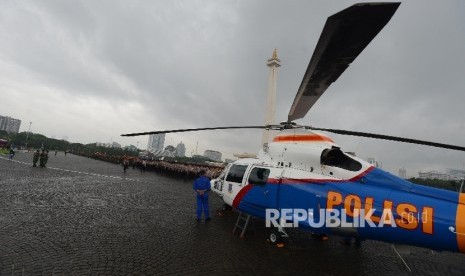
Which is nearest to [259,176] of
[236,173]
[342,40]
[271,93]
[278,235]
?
[236,173]

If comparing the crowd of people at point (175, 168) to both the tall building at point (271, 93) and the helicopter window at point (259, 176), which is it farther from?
the tall building at point (271, 93)

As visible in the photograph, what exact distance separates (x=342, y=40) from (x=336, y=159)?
14.8 ft

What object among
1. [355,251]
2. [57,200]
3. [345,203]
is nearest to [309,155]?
[345,203]

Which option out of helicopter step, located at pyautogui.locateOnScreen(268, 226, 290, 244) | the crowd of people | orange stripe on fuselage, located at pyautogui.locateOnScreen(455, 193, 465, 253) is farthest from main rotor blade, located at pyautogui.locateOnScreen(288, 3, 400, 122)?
the crowd of people

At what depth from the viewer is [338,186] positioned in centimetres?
776

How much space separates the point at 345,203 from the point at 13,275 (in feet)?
24.7

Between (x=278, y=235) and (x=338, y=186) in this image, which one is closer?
(x=338, y=186)

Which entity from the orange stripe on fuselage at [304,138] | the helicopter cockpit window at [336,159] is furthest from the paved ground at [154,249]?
the orange stripe on fuselage at [304,138]

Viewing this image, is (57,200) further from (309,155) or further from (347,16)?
(347,16)

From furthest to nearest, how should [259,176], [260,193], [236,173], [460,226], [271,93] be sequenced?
[271,93] → [236,173] → [259,176] → [260,193] → [460,226]

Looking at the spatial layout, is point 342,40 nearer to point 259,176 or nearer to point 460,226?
point 460,226

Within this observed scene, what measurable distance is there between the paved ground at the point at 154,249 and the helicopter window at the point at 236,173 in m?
1.76

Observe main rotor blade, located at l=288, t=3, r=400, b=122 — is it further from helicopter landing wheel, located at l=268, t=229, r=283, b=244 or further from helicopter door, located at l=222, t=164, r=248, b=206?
helicopter door, located at l=222, t=164, r=248, b=206

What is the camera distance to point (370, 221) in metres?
7.07
